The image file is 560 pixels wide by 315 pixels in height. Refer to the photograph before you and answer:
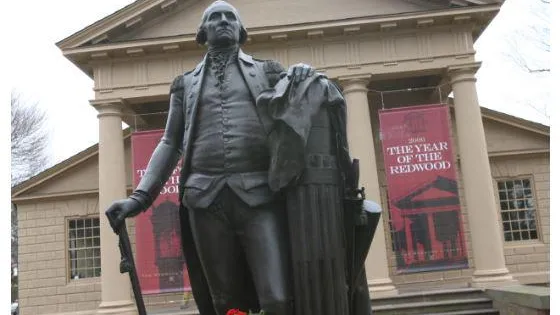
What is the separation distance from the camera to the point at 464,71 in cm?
2062

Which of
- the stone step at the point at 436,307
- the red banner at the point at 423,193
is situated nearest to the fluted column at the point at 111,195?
the stone step at the point at 436,307

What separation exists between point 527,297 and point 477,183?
9.15 meters

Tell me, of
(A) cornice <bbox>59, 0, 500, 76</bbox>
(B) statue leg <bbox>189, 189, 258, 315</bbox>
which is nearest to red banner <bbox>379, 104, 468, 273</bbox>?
(A) cornice <bbox>59, 0, 500, 76</bbox>

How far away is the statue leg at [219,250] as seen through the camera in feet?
11.4

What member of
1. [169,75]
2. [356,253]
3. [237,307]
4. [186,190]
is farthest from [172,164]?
[169,75]

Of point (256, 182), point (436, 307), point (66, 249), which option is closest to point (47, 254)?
point (66, 249)

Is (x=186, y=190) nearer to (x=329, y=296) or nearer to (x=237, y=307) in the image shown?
(x=237, y=307)

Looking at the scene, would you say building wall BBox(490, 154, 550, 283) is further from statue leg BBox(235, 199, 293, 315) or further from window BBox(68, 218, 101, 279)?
statue leg BBox(235, 199, 293, 315)

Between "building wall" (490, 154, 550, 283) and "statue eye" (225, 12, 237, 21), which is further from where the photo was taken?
"building wall" (490, 154, 550, 283)

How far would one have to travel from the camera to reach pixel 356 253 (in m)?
3.40

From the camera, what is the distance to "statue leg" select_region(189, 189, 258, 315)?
348cm

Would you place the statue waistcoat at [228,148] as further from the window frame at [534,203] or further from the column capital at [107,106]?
the window frame at [534,203]

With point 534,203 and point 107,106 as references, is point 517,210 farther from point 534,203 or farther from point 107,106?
point 107,106

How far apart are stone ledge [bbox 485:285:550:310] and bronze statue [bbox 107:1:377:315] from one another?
7750mm
